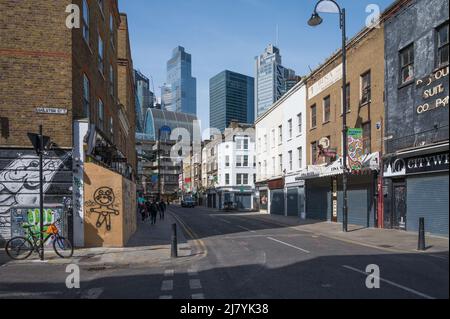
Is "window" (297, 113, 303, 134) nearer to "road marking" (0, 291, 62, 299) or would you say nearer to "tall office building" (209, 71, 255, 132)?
"road marking" (0, 291, 62, 299)

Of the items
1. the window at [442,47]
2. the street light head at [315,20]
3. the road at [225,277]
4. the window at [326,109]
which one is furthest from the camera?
the window at [326,109]

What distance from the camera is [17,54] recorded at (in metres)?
14.5

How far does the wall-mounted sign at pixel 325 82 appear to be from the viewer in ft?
92.7

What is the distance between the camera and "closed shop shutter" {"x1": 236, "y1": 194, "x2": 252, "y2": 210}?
66438 mm

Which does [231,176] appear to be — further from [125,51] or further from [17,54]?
[17,54]

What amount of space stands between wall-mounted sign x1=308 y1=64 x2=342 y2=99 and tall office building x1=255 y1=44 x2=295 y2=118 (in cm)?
3606

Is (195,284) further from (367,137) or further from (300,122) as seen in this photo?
(300,122)

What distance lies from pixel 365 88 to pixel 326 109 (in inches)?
247

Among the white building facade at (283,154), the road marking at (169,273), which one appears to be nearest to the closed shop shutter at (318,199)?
the white building facade at (283,154)

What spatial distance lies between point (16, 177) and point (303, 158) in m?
25.0

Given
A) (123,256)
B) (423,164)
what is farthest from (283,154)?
(423,164)

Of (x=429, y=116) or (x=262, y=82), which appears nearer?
(x=429, y=116)

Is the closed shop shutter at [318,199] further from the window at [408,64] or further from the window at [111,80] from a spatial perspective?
the window at [408,64]

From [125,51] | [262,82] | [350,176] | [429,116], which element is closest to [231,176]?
[262,82]
